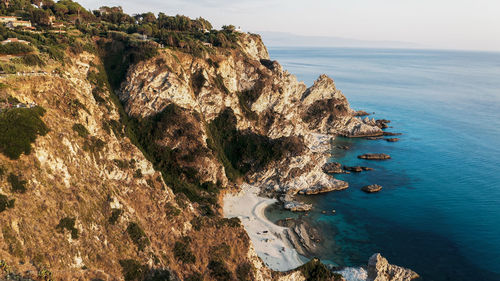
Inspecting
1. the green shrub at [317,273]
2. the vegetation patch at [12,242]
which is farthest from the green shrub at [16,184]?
the green shrub at [317,273]

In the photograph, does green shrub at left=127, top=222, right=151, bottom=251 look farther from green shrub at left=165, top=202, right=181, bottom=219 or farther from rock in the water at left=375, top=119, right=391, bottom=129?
rock in the water at left=375, top=119, right=391, bottom=129

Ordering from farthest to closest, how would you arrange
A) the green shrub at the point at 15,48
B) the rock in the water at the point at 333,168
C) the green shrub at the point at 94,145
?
the rock in the water at the point at 333,168
the green shrub at the point at 15,48
the green shrub at the point at 94,145

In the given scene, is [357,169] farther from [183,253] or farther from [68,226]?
[68,226]

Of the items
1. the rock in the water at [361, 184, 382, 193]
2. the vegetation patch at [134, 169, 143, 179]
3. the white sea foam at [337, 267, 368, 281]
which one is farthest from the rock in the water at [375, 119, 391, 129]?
the vegetation patch at [134, 169, 143, 179]

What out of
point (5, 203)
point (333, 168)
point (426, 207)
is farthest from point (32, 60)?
point (426, 207)

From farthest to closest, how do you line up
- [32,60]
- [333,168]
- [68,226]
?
[333,168] → [32,60] → [68,226]

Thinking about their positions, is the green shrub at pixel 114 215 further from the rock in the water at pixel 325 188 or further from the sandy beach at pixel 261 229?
the rock in the water at pixel 325 188
